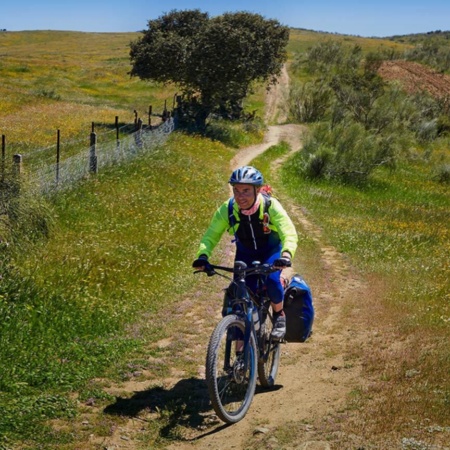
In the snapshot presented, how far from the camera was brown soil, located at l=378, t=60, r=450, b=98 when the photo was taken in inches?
2862

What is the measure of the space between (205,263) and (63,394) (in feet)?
6.82

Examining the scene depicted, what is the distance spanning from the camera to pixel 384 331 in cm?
941

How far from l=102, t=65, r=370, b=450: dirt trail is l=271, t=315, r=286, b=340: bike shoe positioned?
706mm

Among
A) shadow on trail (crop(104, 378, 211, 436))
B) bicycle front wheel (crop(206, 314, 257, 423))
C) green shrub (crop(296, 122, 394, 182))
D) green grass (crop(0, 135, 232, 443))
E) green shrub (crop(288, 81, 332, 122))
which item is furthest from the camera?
green shrub (crop(288, 81, 332, 122))

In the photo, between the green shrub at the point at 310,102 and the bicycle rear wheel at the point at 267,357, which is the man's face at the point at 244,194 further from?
the green shrub at the point at 310,102

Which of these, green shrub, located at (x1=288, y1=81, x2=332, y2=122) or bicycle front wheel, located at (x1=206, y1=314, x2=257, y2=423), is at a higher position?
green shrub, located at (x1=288, y1=81, x2=332, y2=122)

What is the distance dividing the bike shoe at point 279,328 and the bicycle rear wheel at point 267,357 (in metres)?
0.09

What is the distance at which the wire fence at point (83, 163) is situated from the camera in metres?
14.4

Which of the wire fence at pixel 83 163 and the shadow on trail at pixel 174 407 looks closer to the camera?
the shadow on trail at pixel 174 407

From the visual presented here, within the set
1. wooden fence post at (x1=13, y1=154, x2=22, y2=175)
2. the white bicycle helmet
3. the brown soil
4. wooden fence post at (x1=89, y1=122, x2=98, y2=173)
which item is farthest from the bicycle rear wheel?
the brown soil

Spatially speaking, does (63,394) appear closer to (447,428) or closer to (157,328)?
(157,328)

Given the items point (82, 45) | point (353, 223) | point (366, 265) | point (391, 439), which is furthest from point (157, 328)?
point (82, 45)

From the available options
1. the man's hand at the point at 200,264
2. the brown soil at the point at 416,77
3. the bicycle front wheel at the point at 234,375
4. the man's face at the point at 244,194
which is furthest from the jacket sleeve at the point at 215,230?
the brown soil at the point at 416,77

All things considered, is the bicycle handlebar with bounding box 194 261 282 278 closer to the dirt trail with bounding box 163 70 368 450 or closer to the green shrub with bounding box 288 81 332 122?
the dirt trail with bounding box 163 70 368 450
